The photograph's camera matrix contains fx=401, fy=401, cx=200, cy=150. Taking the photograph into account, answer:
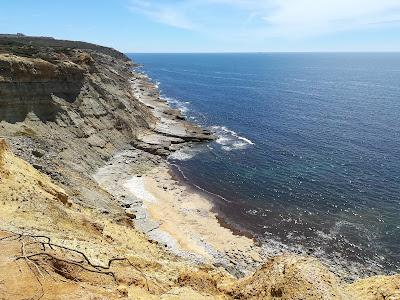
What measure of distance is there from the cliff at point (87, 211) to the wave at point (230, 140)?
432 centimetres

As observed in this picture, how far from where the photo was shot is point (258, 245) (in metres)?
48.9

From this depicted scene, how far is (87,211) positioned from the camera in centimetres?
4081

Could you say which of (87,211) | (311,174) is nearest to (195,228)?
(87,211)

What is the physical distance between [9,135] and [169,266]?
41145mm

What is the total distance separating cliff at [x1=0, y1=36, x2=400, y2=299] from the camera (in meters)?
19.7

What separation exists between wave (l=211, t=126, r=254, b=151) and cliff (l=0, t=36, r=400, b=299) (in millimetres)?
4317

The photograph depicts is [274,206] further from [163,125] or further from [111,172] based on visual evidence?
[163,125]

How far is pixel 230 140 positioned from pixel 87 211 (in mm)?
55549

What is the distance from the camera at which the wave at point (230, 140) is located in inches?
3435

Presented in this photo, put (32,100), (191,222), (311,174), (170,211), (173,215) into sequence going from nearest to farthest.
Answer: (191,222), (173,215), (170,211), (32,100), (311,174)

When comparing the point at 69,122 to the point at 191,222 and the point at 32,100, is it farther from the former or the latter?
the point at 191,222

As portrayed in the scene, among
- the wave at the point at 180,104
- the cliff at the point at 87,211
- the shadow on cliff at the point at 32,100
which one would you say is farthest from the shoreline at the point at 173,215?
the wave at the point at 180,104

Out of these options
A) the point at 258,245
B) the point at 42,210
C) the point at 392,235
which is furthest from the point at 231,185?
the point at 42,210

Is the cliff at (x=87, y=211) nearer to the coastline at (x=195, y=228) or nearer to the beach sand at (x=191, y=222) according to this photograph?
the coastline at (x=195, y=228)
